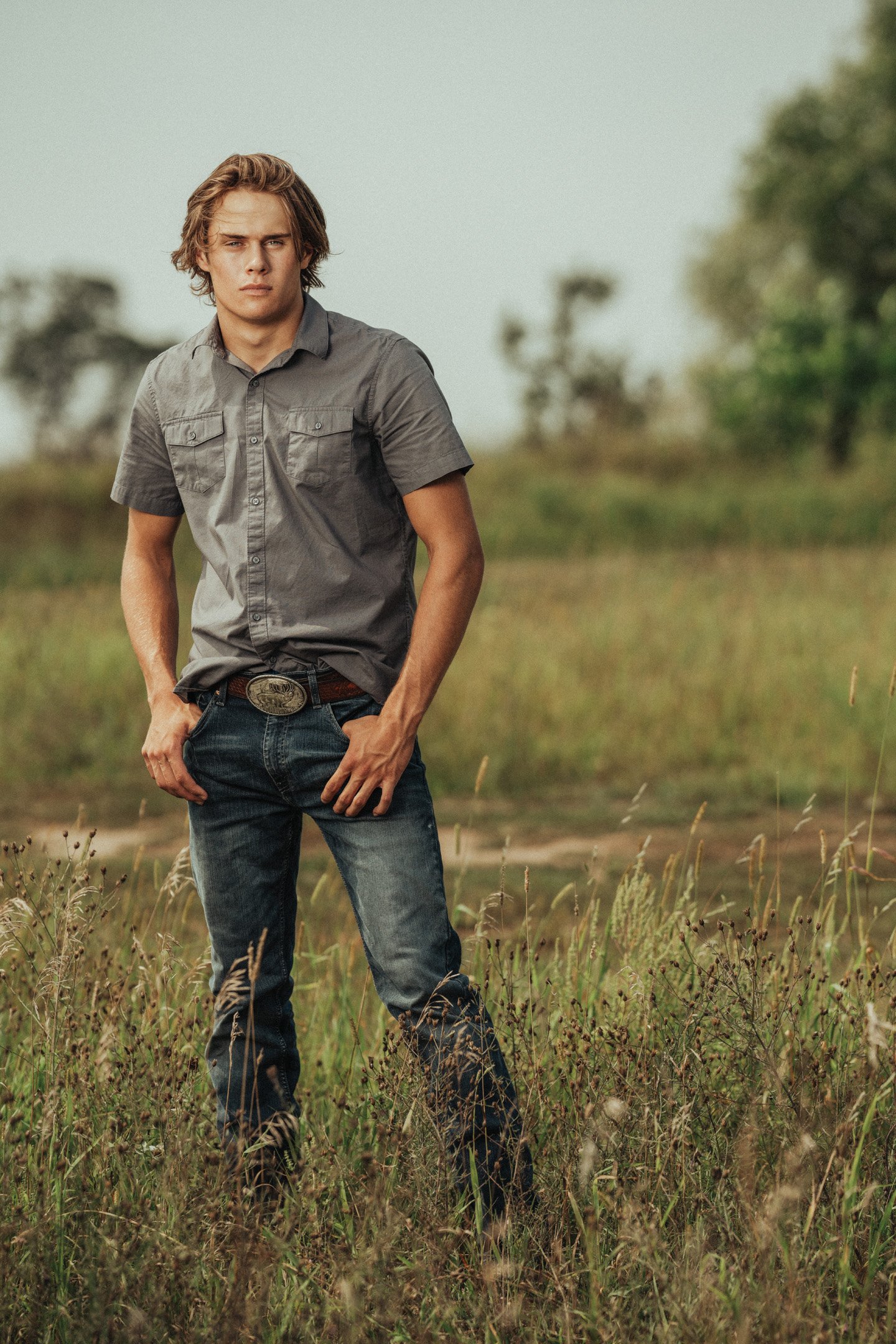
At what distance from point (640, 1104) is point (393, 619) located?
3.77 ft

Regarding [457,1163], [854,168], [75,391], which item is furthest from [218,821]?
[75,391]

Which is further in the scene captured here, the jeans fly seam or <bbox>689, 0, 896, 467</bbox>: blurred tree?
<bbox>689, 0, 896, 467</bbox>: blurred tree

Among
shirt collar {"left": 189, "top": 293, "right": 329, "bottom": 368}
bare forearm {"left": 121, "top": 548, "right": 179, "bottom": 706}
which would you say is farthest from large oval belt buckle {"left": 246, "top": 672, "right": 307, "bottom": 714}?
shirt collar {"left": 189, "top": 293, "right": 329, "bottom": 368}

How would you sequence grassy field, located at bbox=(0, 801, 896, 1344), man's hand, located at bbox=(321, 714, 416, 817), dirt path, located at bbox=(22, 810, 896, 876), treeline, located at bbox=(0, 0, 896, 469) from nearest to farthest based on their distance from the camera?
grassy field, located at bbox=(0, 801, 896, 1344), man's hand, located at bbox=(321, 714, 416, 817), dirt path, located at bbox=(22, 810, 896, 876), treeline, located at bbox=(0, 0, 896, 469)

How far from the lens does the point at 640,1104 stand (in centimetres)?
287

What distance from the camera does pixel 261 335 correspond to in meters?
2.79

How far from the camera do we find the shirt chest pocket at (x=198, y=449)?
284 centimetres

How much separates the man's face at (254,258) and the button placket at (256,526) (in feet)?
0.56

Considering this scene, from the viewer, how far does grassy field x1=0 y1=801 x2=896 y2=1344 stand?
2.27 meters

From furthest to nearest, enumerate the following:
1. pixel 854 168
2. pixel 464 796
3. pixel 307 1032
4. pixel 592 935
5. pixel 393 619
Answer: pixel 854 168 → pixel 464 796 → pixel 307 1032 → pixel 592 935 → pixel 393 619

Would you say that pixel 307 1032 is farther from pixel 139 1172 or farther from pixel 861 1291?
pixel 861 1291

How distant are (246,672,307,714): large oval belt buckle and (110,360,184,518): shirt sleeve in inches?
22.0

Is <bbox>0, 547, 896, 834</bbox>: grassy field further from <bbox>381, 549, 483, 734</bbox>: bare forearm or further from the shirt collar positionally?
the shirt collar

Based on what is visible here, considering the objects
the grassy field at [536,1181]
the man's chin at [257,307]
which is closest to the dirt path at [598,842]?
the grassy field at [536,1181]
